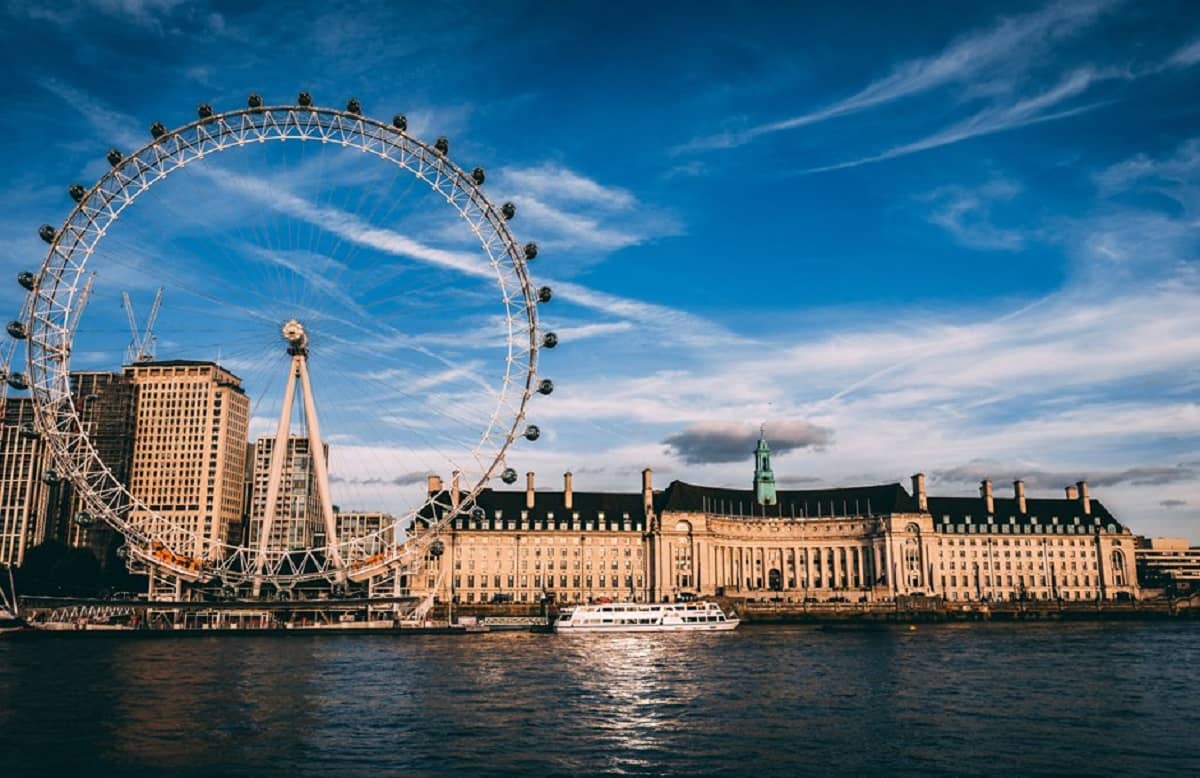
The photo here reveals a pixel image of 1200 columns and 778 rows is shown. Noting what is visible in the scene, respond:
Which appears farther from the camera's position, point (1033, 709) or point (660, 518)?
point (660, 518)

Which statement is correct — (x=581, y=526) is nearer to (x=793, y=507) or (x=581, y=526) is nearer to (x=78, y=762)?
(x=793, y=507)

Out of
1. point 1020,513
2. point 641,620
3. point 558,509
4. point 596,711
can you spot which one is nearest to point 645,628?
point 641,620

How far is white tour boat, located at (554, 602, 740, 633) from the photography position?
Answer: 399ft

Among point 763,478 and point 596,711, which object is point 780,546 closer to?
point 763,478

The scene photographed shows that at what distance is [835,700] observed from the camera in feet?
182

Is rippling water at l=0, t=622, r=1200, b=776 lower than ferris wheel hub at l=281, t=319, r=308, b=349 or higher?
lower

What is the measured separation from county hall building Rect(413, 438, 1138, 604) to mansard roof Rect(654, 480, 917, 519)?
0.26 metres

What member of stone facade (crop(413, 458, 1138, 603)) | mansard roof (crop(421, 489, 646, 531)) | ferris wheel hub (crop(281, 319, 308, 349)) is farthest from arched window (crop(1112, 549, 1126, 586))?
ferris wheel hub (crop(281, 319, 308, 349))

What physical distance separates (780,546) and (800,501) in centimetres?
1064

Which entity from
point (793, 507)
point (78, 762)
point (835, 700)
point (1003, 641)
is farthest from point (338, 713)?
point (793, 507)

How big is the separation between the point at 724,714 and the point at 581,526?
120m

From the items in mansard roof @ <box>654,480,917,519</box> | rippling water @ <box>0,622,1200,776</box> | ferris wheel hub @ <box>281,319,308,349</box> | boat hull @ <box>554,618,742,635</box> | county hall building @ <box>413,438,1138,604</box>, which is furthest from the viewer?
mansard roof @ <box>654,480,917,519</box>

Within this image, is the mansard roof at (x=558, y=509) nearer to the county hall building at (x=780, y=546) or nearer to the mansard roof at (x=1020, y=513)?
the county hall building at (x=780, y=546)

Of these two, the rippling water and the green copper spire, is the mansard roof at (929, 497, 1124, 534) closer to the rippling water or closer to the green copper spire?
the green copper spire
